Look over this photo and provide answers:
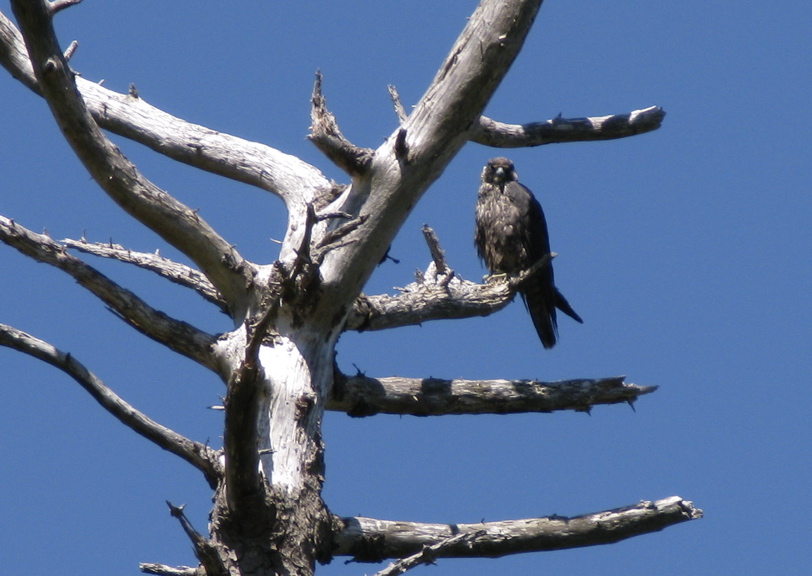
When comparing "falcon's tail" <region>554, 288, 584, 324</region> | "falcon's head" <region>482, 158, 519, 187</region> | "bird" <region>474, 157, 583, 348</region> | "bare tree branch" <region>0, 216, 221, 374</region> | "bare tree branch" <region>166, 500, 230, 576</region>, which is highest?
"falcon's head" <region>482, 158, 519, 187</region>

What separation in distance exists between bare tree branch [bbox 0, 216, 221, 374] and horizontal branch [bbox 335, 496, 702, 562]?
2.81ft

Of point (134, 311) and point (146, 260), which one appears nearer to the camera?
point (134, 311)

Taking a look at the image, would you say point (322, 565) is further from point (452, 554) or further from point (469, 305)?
point (469, 305)

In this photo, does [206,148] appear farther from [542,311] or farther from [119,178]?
[542,311]

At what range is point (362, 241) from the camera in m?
3.38

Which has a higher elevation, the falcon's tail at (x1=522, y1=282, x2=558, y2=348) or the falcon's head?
the falcon's head

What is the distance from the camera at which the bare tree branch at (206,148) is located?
4145 millimetres

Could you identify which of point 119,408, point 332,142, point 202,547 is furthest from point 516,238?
point 202,547

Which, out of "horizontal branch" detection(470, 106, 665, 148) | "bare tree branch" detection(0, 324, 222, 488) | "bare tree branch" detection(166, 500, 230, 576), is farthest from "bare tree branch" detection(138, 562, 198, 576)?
"horizontal branch" detection(470, 106, 665, 148)

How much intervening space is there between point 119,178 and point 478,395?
171 centimetres

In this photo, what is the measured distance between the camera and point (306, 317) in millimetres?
3340

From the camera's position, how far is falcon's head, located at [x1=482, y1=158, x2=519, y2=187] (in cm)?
660

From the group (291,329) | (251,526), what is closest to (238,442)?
(251,526)

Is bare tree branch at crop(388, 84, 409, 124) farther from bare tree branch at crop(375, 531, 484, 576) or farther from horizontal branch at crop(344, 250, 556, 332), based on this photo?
bare tree branch at crop(375, 531, 484, 576)
